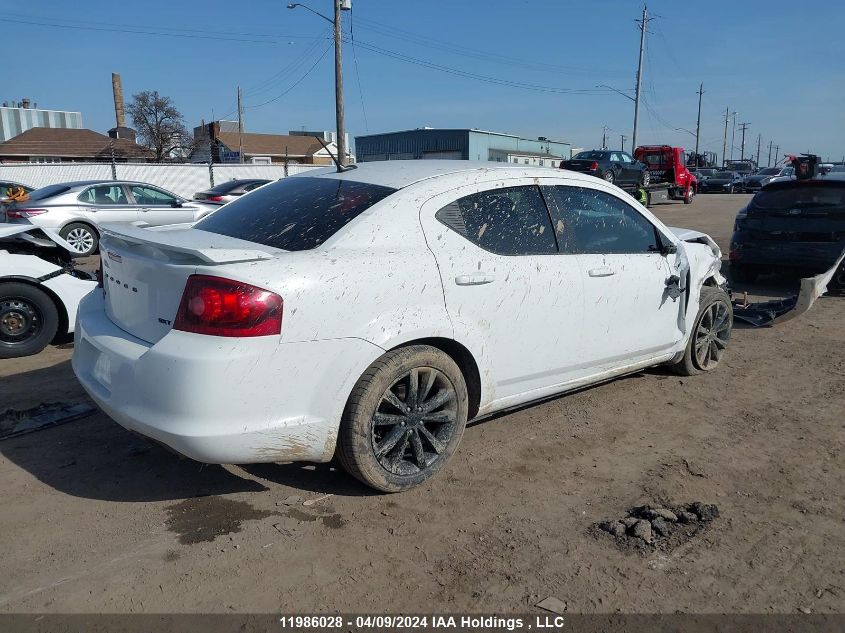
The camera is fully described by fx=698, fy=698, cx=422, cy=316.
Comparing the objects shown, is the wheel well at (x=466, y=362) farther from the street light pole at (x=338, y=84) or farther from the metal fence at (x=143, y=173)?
the street light pole at (x=338, y=84)

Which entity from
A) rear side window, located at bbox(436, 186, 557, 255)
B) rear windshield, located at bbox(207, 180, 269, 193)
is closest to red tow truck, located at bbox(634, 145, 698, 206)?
rear windshield, located at bbox(207, 180, 269, 193)

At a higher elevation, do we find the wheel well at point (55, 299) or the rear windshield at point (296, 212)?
the rear windshield at point (296, 212)

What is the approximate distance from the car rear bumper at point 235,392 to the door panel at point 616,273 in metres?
1.59

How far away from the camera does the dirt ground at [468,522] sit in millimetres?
2742

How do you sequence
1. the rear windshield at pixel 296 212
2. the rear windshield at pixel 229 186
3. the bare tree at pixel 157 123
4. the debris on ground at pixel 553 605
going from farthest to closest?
the bare tree at pixel 157 123, the rear windshield at pixel 229 186, the rear windshield at pixel 296 212, the debris on ground at pixel 553 605

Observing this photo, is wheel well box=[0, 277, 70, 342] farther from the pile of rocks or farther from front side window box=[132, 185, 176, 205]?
front side window box=[132, 185, 176, 205]

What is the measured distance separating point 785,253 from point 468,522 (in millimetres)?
7322

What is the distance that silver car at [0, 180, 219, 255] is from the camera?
1282 centimetres

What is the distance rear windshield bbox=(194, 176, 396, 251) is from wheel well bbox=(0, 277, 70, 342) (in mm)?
2620

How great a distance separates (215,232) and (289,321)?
1.13 m

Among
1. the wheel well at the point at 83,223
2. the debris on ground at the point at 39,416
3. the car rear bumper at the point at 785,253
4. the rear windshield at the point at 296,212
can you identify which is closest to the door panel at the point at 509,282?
Result: the rear windshield at the point at 296,212

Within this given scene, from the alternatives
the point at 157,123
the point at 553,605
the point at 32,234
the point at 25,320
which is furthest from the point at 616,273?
the point at 157,123

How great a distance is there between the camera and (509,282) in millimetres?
3766

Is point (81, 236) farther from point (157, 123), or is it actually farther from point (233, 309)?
point (157, 123)
